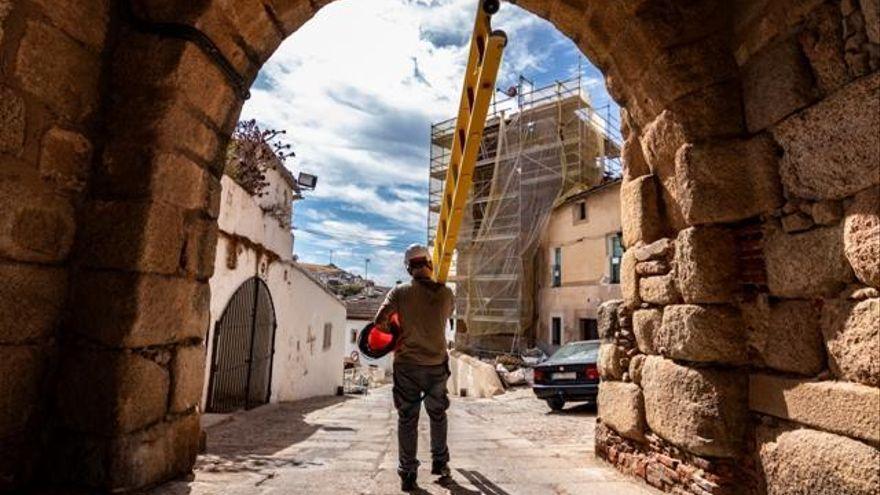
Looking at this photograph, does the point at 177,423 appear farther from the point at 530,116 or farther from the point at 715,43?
the point at 530,116

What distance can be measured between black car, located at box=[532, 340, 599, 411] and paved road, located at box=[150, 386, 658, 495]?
6.26 feet

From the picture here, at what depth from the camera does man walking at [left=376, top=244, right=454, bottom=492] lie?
3.49 metres

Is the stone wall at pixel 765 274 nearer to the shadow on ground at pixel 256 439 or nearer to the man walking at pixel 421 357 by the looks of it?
the man walking at pixel 421 357

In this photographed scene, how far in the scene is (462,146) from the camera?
505 cm

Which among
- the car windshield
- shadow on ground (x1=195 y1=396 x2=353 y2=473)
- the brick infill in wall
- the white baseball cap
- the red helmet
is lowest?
shadow on ground (x1=195 y1=396 x2=353 y2=473)

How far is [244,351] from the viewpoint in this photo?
25.0ft

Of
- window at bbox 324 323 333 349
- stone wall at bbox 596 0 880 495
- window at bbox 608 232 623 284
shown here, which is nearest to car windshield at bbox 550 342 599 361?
stone wall at bbox 596 0 880 495

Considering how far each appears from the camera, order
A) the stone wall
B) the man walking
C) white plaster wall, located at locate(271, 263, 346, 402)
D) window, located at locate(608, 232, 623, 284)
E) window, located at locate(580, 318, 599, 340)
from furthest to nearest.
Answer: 1. window, located at locate(580, 318, 599, 340)
2. window, located at locate(608, 232, 623, 284)
3. white plaster wall, located at locate(271, 263, 346, 402)
4. the man walking
5. the stone wall

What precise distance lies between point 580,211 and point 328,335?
392 inches

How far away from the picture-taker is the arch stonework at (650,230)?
228cm

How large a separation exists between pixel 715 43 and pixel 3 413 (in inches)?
165

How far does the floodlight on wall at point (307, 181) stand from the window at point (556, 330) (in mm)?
11040

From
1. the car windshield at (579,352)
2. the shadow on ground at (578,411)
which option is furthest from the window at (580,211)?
the shadow on ground at (578,411)

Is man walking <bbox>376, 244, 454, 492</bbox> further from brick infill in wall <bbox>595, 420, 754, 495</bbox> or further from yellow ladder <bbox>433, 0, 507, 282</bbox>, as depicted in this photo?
yellow ladder <bbox>433, 0, 507, 282</bbox>
